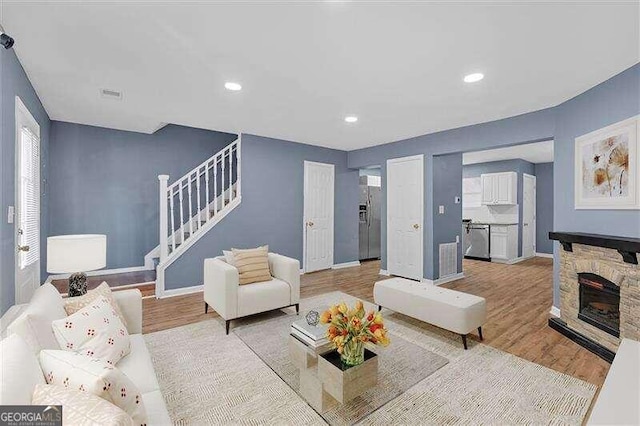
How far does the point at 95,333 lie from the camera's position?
5.38 feet

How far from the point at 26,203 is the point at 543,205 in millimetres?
10151

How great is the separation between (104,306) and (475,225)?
25.4 ft

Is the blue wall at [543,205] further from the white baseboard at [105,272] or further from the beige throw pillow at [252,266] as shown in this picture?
the white baseboard at [105,272]

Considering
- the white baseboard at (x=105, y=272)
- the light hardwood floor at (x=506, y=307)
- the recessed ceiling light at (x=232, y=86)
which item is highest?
the recessed ceiling light at (x=232, y=86)

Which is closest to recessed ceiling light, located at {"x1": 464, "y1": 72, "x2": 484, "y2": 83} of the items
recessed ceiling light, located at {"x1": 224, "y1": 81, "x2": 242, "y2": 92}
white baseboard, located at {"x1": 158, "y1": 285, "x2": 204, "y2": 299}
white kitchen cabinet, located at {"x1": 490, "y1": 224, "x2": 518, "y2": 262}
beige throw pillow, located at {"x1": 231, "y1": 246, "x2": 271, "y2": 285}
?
recessed ceiling light, located at {"x1": 224, "y1": 81, "x2": 242, "y2": 92}

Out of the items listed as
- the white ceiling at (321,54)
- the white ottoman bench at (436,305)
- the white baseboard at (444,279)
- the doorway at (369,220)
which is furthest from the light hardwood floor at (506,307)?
the white ceiling at (321,54)

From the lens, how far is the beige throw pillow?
3.34 meters

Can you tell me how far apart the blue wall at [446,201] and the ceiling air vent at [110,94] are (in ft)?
14.6

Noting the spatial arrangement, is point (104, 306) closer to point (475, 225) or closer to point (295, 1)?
point (295, 1)

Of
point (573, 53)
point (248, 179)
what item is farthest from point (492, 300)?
point (248, 179)

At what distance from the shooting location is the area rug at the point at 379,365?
1929mm

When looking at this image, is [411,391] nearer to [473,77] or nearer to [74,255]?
[74,255]

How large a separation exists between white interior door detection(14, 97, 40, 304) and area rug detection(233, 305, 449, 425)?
6.42 feet

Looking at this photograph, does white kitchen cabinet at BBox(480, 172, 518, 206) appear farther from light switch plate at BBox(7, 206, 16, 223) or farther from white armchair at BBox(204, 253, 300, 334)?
light switch plate at BBox(7, 206, 16, 223)
